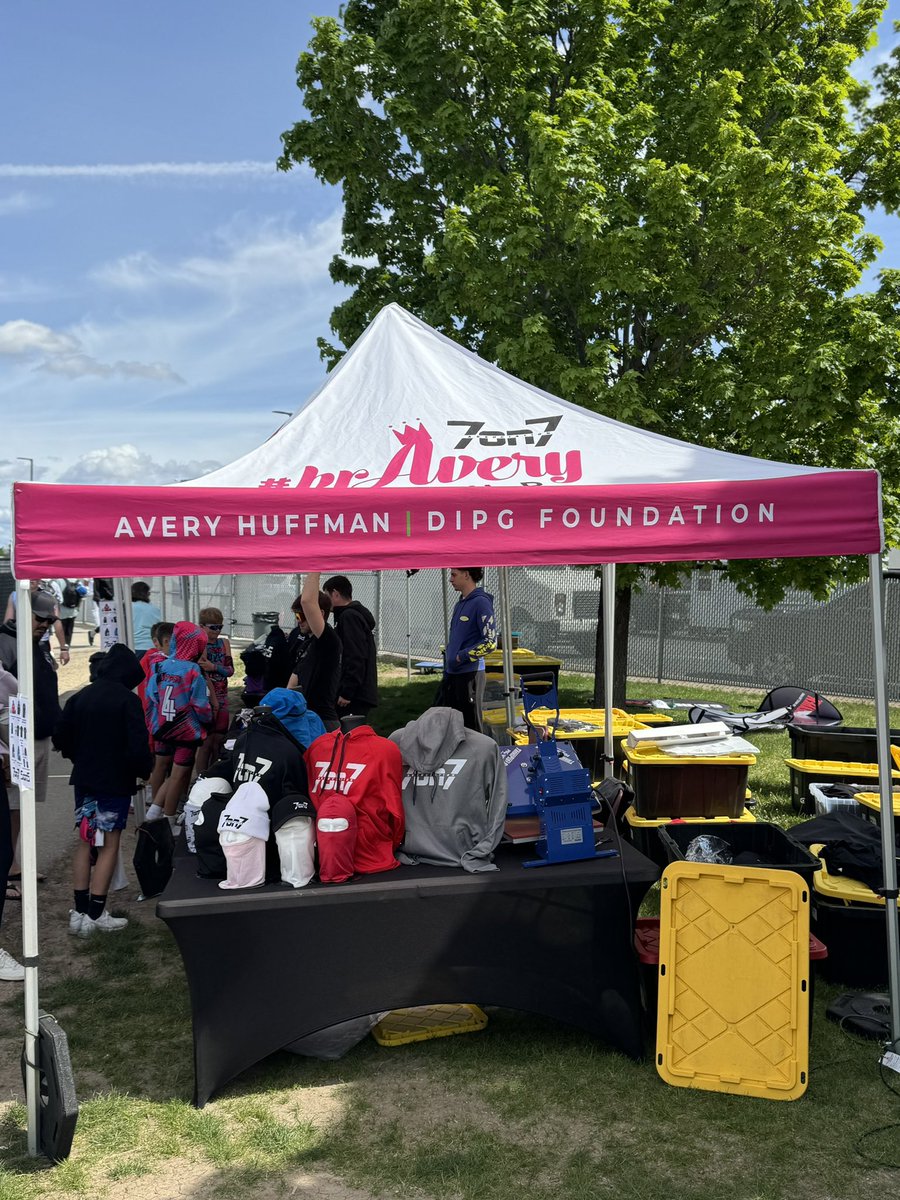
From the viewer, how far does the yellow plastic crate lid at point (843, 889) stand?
17.4 ft

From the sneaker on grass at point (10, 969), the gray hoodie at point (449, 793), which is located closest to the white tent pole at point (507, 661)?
the gray hoodie at point (449, 793)

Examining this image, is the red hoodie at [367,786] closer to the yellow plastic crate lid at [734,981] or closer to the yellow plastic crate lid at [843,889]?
the yellow plastic crate lid at [734,981]

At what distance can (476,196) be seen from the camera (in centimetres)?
1170

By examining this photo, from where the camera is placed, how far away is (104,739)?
6.14m

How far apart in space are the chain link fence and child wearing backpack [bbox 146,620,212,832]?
541 centimetres

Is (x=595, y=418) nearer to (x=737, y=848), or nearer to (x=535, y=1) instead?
(x=737, y=848)

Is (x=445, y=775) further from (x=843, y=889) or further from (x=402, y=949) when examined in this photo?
(x=843, y=889)

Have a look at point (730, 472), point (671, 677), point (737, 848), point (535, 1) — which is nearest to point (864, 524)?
point (730, 472)

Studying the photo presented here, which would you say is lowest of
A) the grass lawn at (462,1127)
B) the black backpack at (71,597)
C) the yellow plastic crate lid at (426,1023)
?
the grass lawn at (462,1127)

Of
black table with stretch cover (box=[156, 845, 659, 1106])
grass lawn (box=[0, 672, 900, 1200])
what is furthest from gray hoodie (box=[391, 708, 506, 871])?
grass lawn (box=[0, 672, 900, 1200])

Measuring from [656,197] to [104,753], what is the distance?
865cm

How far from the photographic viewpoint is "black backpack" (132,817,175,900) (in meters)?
6.89

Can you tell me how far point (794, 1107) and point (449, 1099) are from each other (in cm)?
146

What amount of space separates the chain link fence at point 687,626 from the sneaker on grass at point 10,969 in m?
7.89
